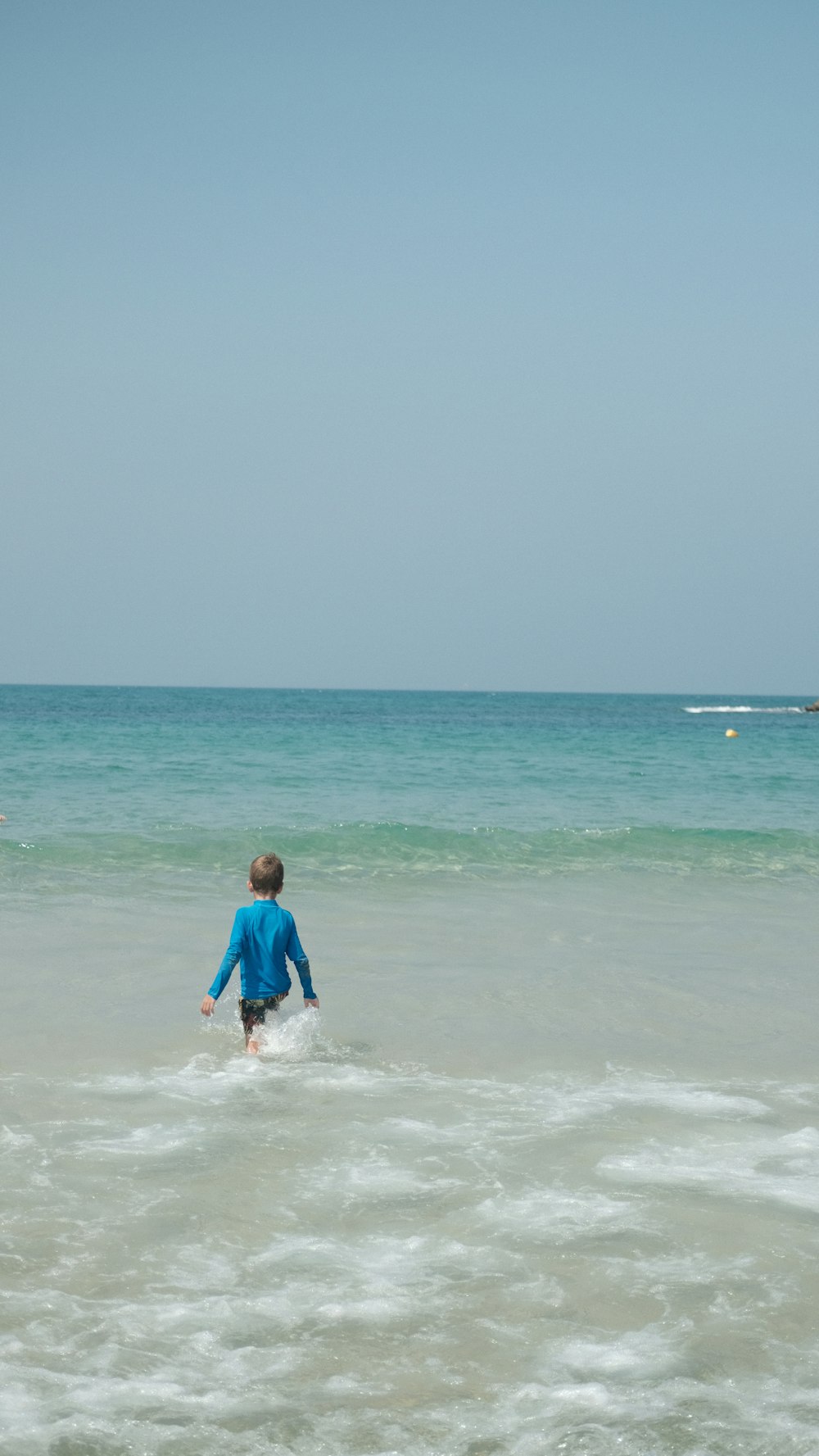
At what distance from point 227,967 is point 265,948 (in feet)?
0.96

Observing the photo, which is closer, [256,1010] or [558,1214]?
[558,1214]

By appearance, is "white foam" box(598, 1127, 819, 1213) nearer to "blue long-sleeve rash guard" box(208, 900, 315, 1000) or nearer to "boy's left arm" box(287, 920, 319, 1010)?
"boy's left arm" box(287, 920, 319, 1010)

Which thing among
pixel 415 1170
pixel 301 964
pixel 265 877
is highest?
pixel 265 877

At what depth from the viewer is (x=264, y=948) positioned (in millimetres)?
7184

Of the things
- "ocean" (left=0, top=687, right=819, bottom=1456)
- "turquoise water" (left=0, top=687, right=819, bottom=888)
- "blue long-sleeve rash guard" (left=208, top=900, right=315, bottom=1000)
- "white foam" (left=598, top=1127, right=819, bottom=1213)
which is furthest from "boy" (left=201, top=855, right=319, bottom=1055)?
"turquoise water" (left=0, top=687, right=819, bottom=888)

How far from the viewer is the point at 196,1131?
18.5ft

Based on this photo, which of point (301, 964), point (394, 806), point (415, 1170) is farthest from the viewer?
point (394, 806)

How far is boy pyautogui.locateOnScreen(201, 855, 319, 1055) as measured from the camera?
23.5 ft

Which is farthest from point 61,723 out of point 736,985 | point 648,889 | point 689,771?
point 736,985

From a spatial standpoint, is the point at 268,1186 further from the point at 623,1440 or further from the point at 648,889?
the point at 648,889

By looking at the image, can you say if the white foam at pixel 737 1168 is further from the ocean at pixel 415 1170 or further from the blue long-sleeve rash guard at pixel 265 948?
the blue long-sleeve rash guard at pixel 265 948

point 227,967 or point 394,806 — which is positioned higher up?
point 227,967

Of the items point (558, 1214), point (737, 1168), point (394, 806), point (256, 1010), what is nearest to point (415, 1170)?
point (558, 1214)

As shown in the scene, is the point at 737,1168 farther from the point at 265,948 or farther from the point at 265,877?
the point at 265,877
